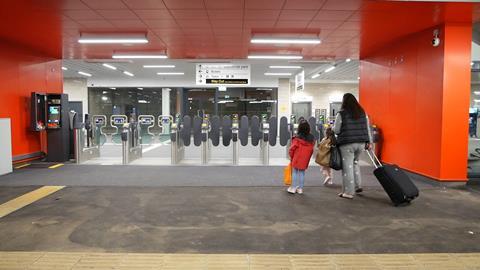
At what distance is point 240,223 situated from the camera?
12.1 feet

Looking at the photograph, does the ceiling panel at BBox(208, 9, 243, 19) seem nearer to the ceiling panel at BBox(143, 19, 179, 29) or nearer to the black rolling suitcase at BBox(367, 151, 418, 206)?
the ceiling panel at BBox(143, 19, 179, 29)

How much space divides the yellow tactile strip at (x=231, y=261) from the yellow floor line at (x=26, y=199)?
159 centimetres

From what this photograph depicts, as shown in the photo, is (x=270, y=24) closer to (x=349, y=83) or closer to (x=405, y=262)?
(x=405, y=262)

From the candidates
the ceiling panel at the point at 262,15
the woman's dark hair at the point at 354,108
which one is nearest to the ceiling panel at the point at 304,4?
the ceiling panel at the point at 262,15

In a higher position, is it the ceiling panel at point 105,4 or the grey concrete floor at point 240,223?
the ceiling panel at point 105,4

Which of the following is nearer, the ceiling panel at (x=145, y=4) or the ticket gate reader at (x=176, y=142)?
the ceiling panel at (x=145, y=4)

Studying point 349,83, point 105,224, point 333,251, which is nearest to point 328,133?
point 333,251

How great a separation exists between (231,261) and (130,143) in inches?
252

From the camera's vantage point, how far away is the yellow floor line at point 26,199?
421cm

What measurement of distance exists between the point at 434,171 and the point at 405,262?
375 centimetres

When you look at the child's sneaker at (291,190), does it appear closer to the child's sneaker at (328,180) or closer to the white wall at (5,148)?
the child's sneaker at (328,180)

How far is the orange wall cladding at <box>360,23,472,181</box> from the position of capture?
5.64 metres

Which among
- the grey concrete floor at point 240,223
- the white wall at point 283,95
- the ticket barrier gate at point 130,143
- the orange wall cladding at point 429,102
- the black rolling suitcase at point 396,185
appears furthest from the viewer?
the white wall at point 283,95

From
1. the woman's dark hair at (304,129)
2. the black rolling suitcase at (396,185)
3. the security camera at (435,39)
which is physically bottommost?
the black rolling suitcase at (396,185)
